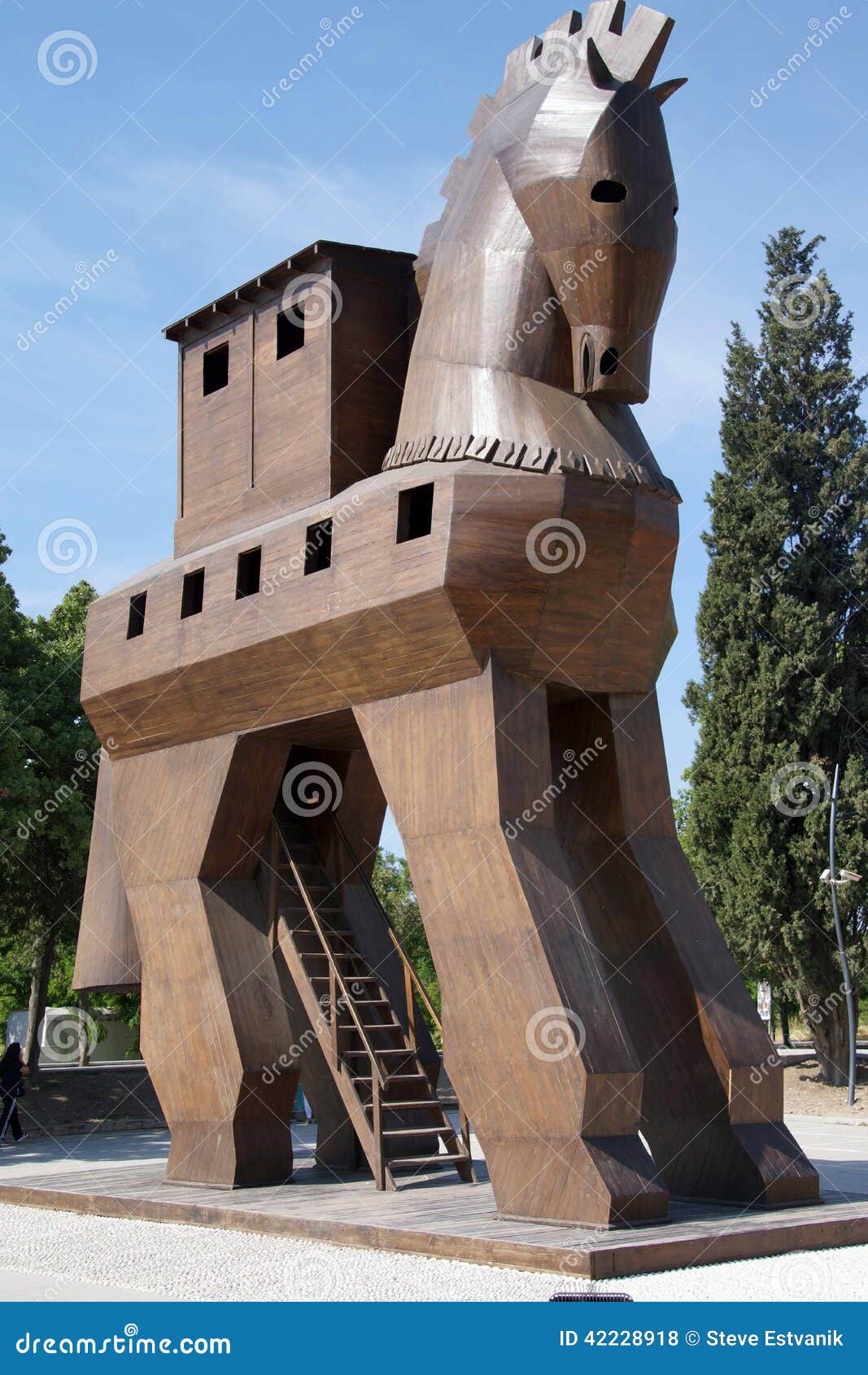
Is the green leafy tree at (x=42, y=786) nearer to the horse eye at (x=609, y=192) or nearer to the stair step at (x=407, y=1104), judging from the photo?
the stair step at (x=407, y=1104)

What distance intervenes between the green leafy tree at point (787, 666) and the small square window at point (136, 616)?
16718 millimetres

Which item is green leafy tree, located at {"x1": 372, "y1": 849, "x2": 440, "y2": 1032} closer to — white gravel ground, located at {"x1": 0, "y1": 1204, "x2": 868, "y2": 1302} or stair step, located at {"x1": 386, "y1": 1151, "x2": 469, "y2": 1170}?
stair step, located at {"x1": 386, "y1": 1151, "x2": 469, "y2": 1170}

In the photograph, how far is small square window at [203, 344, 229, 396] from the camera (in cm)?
1374

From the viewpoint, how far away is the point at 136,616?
1342 cm

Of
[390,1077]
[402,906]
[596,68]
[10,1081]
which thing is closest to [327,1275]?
[390,1077]

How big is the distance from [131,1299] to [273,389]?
25.6 ft

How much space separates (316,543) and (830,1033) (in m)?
19.7

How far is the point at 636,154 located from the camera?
10.4 m

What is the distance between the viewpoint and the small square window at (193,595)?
12.8 meters

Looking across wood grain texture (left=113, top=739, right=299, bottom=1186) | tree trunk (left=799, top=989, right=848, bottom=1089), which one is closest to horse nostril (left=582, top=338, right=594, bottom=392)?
wood grain texture (left=113, top=739, right=299, bottom=1186)

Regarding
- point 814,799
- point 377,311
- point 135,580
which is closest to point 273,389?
point 377,311

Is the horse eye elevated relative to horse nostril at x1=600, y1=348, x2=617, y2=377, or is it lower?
elevated

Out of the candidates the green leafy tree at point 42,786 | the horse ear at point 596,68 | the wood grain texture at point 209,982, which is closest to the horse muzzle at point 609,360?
the horse ear at point 596,68

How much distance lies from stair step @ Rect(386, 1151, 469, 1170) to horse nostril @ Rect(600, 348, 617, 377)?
6303mm
